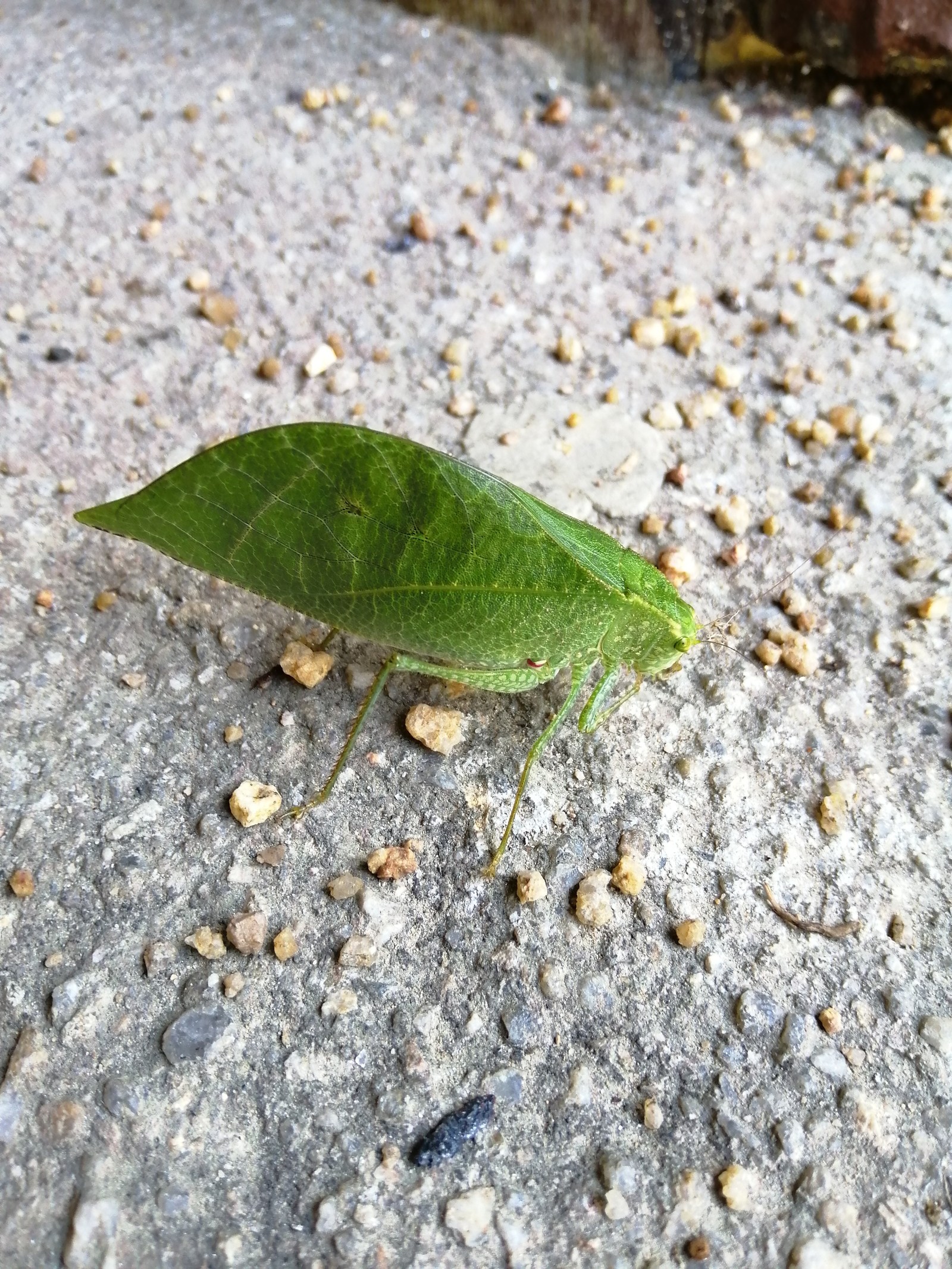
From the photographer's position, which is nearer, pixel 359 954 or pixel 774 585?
pixel 359 954

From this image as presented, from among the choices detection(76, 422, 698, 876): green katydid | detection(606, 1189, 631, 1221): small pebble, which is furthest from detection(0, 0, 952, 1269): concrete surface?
detection(76, 422, 698, 876): green katydid

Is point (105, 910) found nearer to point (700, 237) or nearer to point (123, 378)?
point (123, 378)

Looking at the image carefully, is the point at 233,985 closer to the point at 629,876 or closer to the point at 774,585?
the point at 629,876

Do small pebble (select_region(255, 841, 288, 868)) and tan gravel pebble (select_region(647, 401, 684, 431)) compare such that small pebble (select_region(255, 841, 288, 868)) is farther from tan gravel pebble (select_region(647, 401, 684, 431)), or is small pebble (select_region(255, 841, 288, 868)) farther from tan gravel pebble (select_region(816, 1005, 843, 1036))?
tan gravel pebble (select_region(647, 401, 684, 431))

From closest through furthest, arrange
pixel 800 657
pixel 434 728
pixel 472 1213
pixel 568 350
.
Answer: pixel 472 1213
pixel 434 728
pixel 800 657
pixel 568 350

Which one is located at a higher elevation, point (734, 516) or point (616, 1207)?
point (734, 516)

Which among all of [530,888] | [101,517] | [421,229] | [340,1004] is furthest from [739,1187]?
[421,229]

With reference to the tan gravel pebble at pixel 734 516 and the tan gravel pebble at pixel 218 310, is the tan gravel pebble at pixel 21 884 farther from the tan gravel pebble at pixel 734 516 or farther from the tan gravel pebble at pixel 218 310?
the tan gravel pebble at pixel 734 516
